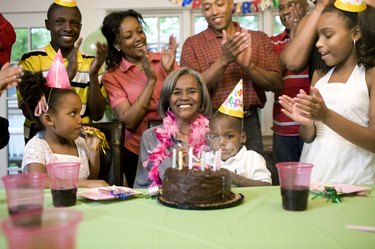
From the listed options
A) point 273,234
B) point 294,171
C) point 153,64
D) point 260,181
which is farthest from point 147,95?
point 273,234

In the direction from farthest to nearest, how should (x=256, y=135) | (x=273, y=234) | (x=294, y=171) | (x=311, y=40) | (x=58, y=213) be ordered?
(x=256, y=135)
(x=311, y=40)
(x=294, y=171)
(x=273, y=234)
(x=58, y=213)

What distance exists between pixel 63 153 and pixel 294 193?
4.01ft

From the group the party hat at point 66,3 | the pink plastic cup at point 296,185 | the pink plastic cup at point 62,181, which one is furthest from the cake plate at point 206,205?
the party hat at point 66,3

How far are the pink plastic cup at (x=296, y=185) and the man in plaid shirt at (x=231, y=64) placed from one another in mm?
1097

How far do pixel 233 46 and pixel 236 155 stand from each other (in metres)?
0.64

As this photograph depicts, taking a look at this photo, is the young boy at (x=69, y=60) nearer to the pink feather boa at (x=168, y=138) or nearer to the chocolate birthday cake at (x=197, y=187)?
the pink feather boa at (x=168, y=138)

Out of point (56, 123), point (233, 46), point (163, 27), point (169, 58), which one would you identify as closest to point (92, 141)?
point (56, 123)

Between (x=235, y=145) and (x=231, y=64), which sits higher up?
(x=231, y=64)

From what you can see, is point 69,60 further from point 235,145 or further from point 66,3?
point 235,145

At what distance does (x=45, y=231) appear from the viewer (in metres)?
0.58

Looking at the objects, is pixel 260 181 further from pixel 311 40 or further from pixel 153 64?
pixel 153 64

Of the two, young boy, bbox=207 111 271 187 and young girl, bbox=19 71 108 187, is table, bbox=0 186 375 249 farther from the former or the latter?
young girl, bbox=19 71 108 187

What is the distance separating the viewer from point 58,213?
63cm

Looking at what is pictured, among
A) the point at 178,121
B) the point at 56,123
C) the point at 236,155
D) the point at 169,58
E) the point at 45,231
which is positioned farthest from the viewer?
the point at 169,58
